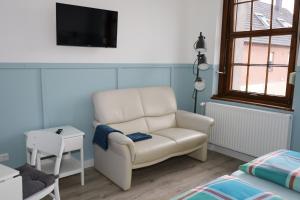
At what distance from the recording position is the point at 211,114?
12.4 ft

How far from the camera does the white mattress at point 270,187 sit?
1632 mm

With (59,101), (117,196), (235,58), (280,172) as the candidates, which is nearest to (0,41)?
(59,101)

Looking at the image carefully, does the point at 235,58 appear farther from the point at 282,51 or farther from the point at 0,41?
the point at 0,41

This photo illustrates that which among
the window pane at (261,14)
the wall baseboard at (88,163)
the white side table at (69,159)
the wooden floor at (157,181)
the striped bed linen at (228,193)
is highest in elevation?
the window pane at (261,14)

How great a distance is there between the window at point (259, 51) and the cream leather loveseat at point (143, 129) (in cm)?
80

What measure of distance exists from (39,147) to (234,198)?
5.34 ft

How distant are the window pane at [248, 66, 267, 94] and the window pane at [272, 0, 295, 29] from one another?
57 cm

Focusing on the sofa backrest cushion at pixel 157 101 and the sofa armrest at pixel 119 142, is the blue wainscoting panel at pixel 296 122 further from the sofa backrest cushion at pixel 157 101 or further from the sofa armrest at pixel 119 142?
the sofa armrest at pixel 119 142

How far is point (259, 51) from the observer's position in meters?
3.46

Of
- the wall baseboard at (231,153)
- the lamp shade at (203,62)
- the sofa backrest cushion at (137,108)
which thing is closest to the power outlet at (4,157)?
the sofa backrest cushion at (137,108)

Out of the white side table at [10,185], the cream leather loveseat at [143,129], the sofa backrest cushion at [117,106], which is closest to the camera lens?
the white side table at [10,185]

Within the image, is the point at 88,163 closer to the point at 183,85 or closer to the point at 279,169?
the point at 183,85

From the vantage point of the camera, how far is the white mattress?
64.3 inches

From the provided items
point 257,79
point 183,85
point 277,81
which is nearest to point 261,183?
point 277,81
